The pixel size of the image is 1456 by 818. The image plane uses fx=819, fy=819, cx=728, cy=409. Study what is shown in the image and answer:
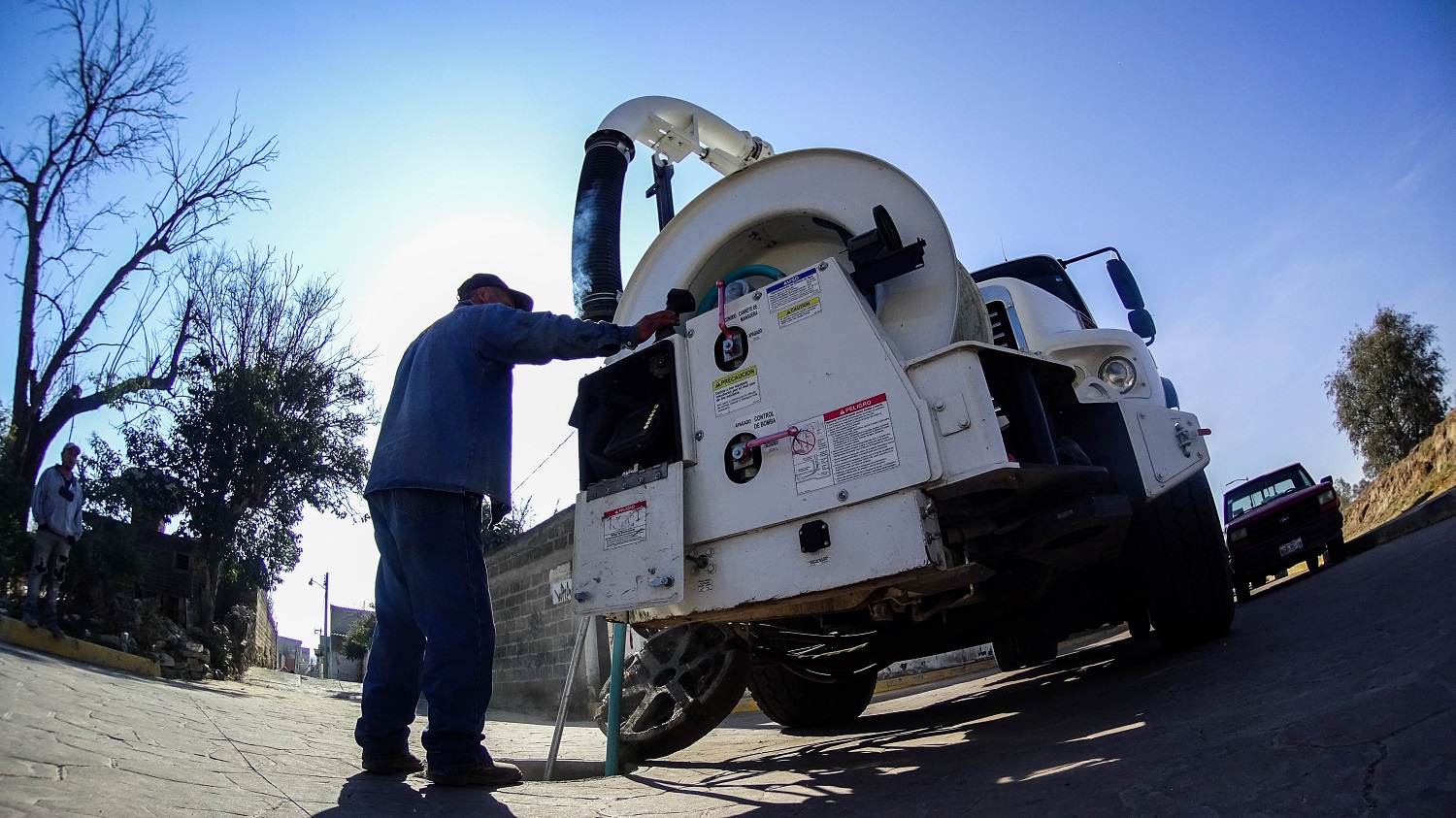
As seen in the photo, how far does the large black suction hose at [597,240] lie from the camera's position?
160 inches

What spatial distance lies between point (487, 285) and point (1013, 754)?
260 cm

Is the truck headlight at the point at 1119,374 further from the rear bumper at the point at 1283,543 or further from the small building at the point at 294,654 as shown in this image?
the small building at the point at 294,654

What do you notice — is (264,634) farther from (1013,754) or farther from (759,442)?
(1013,754)

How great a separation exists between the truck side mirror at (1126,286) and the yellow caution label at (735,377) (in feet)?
11.3

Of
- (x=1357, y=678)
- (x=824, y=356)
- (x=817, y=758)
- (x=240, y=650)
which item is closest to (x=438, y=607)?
(x=824, y=356)

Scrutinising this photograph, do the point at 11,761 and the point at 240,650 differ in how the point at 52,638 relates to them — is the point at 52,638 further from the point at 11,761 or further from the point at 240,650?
the point at 11,761

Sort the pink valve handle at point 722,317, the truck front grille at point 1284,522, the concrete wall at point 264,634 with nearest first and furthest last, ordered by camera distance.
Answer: the pink valve handle at point 722,317, the truck front grille at point 1284,522, the concrete wall at point 264,634

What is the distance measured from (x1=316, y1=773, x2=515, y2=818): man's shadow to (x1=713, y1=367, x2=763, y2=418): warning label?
4.77 ft

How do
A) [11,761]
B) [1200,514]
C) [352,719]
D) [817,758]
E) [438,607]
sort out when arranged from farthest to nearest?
[352,719]
[1200,514]
[817,758]
[438,607]
[11,761]

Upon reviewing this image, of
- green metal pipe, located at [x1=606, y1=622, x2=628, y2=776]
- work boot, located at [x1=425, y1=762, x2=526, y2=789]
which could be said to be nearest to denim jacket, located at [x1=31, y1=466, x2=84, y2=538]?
green metal pipe, located at [x1=606, y1=622, x2=628, y2=776]

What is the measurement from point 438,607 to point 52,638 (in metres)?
7.74

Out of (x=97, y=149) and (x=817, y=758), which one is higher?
(x=97, y=149)

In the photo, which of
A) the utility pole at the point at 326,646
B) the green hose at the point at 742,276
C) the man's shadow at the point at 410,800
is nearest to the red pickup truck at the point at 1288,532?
the green hose at the point at 742,276

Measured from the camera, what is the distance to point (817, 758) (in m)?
3.48
